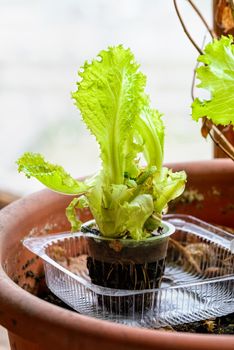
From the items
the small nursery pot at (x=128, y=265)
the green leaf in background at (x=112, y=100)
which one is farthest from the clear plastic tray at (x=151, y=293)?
→ the green leaf in background at (x=112, y=100)

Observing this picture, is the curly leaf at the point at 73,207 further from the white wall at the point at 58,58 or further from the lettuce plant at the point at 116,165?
the white wall at the point at 58,58

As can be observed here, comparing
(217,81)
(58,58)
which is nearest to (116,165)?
(217,81)

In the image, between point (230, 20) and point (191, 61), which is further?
point (191, 61)

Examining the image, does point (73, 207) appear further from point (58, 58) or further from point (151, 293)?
point (58, 58)

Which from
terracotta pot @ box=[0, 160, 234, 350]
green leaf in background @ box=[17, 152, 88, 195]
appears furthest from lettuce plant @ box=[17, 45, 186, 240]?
terracotta pot @ box=[0, 160, 234, 350]

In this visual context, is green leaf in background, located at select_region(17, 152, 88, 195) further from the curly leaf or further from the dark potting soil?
the dark potting soil

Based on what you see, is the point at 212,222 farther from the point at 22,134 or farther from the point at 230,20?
the point at 22,134

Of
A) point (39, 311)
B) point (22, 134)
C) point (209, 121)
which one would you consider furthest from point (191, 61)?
point (39, 311)
